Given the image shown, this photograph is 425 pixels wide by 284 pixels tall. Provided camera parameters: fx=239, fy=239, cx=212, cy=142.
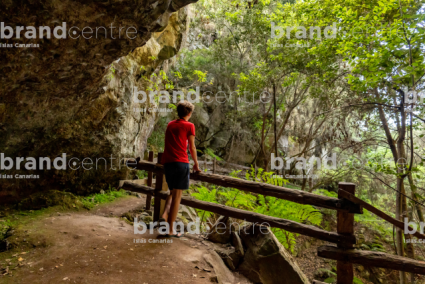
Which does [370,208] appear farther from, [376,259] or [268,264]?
[268,264]

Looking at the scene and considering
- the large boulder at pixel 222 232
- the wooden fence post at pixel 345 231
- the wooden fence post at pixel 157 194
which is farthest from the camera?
the wooden fence post at pixel 157 194

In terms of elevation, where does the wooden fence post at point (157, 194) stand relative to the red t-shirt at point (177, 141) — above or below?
below

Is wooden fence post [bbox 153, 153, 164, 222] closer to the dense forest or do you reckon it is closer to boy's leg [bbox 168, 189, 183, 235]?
the dense forest

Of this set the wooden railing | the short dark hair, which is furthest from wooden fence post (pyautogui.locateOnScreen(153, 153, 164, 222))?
the wooden railing

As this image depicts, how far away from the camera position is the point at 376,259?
118 inches

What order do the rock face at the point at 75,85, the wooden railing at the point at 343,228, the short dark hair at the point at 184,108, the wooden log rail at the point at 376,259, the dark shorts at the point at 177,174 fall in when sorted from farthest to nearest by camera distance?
the short dark hair at the point at 184,108 < the dark shorts at the point at 177,174 < the rock face at the point at 75,85 < the wooden railing at the point at 343,228 < the wooden log rail at the point at 376,259

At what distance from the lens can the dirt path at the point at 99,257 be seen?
2.89 metres

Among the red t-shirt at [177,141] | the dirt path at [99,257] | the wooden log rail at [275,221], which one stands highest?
the red t-shirt at [177,141]

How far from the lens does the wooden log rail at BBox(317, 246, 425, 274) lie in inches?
110

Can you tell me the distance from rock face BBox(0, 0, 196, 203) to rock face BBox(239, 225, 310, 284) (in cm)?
→ 414

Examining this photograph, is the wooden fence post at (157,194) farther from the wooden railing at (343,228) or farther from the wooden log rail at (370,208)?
the wooden log rail at (370,208)

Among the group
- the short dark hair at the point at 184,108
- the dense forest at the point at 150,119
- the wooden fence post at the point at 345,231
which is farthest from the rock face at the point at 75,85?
the wooden fence post at the point at 345,231

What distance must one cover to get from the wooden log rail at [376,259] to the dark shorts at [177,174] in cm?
216

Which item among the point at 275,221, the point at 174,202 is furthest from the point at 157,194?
the point at 275,221
